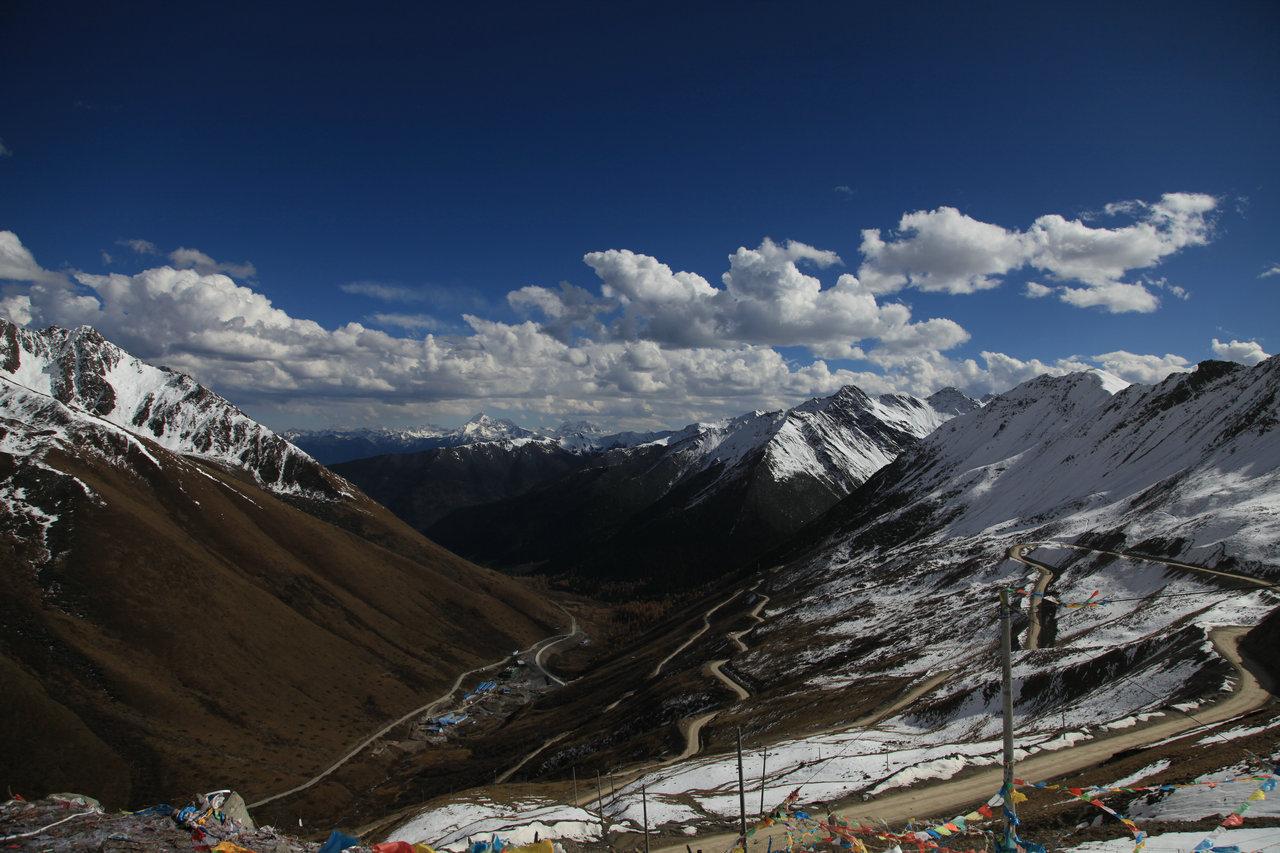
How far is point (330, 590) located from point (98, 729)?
81.9 meters

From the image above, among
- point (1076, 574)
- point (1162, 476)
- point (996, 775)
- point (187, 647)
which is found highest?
point (1162, 476)

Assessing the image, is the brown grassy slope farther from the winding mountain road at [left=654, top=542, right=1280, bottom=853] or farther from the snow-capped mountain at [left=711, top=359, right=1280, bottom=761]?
the winding mountain road at [left=654, top=542, right=1280, bottom=853]

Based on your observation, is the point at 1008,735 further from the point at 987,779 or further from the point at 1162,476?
the point at 1162,476

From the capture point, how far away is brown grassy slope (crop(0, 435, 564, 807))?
8906 cm

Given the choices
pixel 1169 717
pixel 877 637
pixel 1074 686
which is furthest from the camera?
pixel 877 637

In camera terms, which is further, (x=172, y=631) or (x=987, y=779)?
(x=172, y=631)

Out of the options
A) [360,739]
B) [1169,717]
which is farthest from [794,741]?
[360,739]

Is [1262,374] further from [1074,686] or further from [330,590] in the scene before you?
[330,590]

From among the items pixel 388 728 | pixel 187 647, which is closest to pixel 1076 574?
pixel 388 728

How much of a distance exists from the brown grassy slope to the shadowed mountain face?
353 mm

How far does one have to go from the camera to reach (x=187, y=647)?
11962 centimetres

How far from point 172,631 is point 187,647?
5093 millimetres

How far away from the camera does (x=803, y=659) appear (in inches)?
3957

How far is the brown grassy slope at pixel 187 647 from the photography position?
292 feet
